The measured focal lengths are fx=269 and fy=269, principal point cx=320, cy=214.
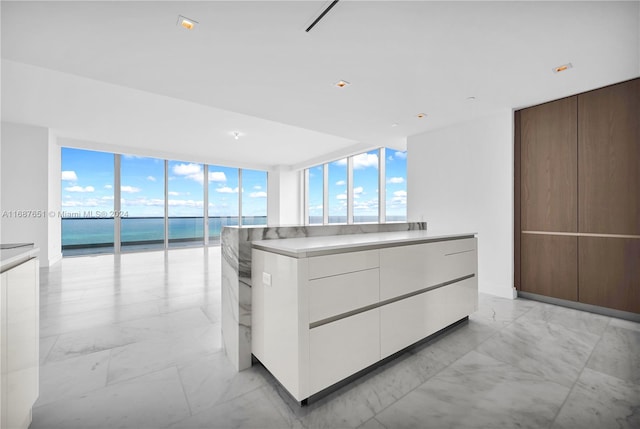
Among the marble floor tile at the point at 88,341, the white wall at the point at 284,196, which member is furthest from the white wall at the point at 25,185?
the white wall at the point at 284,196

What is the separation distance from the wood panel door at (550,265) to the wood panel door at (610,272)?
0.08m

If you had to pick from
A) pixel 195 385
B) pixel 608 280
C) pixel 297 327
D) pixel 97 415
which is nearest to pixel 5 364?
pixel 97 415

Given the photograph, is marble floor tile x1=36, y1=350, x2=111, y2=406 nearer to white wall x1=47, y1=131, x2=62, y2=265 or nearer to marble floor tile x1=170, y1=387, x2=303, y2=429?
marble floor tile x1=170, y1=387, x2=303, y2=429

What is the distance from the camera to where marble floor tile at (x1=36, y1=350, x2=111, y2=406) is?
5.45 feet

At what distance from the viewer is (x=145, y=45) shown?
2238 mm

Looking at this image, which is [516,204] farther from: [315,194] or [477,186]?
[315,194]

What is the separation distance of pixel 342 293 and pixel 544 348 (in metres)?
1.97

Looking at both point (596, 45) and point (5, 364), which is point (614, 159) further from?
point (5, 364)

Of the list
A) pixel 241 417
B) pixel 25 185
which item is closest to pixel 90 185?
pixel 25 185

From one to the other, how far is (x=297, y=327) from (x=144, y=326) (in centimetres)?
211

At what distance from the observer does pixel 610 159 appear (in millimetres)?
2977

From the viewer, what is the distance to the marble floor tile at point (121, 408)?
1418 mm

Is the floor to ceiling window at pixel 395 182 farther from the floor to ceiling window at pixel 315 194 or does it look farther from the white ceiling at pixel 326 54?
the floor to ceiling window at pixel 315 194

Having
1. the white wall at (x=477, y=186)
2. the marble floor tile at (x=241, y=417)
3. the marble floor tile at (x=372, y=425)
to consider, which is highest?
the white wall at (x=477, y=186)
